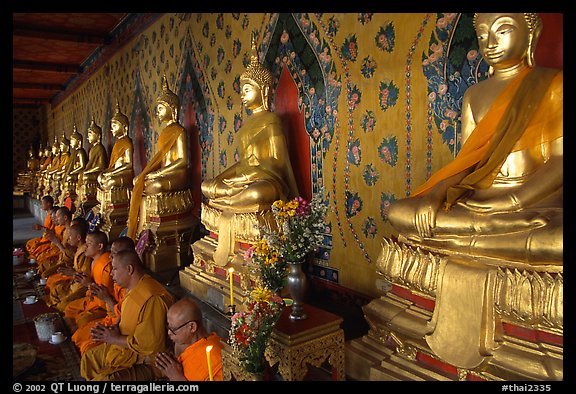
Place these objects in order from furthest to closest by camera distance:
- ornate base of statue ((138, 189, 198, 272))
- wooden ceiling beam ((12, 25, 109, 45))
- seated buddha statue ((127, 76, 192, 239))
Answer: wooden ceiling beam ((12, 25, 109, 45))
seated buddha statue ((127, 76, 192, 239))
ornate base of statue ((138, 189, 198, 272))

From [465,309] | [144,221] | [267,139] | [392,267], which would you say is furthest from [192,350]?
[144,221]

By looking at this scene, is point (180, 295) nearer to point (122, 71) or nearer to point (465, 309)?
point (465, 309)

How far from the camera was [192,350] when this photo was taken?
7.21 feet

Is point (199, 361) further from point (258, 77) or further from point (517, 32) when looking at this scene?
point (258, 77)

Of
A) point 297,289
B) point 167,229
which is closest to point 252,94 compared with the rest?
point 167,229

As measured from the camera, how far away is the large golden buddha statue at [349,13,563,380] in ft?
5.71

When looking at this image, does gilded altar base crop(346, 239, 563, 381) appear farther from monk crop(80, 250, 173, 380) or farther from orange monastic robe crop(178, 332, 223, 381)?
monk crop(80, 250, 173, 380)

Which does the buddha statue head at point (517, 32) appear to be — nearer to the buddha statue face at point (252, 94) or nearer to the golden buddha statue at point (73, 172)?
the buddha statue face at point (252, 94)

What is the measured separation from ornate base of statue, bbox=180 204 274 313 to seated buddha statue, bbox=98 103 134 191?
3.00m

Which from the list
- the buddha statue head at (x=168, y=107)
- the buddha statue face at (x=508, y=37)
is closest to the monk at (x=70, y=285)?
the buddha statue head at (x=168, y=107)

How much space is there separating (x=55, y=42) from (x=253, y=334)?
9371 mm

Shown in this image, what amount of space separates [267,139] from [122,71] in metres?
6.17

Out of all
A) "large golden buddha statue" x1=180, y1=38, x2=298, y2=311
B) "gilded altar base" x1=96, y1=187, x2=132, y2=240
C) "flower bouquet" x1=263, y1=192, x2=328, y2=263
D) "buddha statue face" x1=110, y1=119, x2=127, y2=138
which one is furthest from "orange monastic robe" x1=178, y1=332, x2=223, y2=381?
"buddha statue face" x1=110, y1=119, x2=127, y2=138

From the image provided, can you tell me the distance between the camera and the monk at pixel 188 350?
2.14 meters
